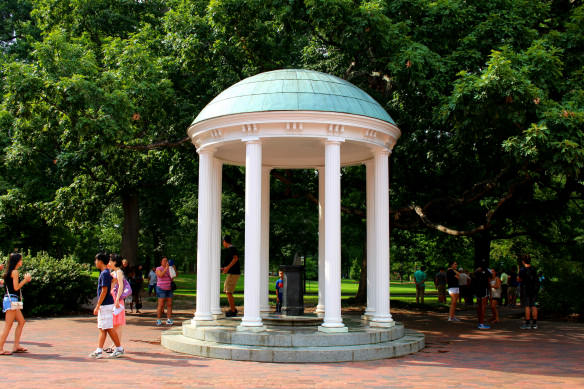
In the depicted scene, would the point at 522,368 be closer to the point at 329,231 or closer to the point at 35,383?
the point at 329,231

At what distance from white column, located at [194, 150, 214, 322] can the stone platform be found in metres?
0.61

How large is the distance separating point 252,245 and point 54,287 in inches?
415

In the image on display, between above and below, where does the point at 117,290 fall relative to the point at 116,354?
above

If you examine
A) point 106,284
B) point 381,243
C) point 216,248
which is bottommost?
point 106,284

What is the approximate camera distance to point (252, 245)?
10.5 metres

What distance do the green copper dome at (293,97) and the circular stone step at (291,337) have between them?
4.57 meters

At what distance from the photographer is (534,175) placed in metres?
14.6

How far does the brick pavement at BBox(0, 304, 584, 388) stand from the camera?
7.62 meters

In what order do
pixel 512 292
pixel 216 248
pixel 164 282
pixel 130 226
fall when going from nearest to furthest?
1. pixel 216 248
2. pixel 164 282
3. pixel 512 292
4. pixel 130 226

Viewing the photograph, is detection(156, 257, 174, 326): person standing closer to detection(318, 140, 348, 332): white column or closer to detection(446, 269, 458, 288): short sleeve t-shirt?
detection(318, 140, 348, 332): white column

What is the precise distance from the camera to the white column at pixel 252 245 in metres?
10.4

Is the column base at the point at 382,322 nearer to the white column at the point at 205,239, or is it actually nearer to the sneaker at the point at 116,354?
the white column at the point at 205,239

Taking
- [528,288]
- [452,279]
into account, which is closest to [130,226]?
[452,279]

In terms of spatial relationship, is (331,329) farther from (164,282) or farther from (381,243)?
(164,282)
